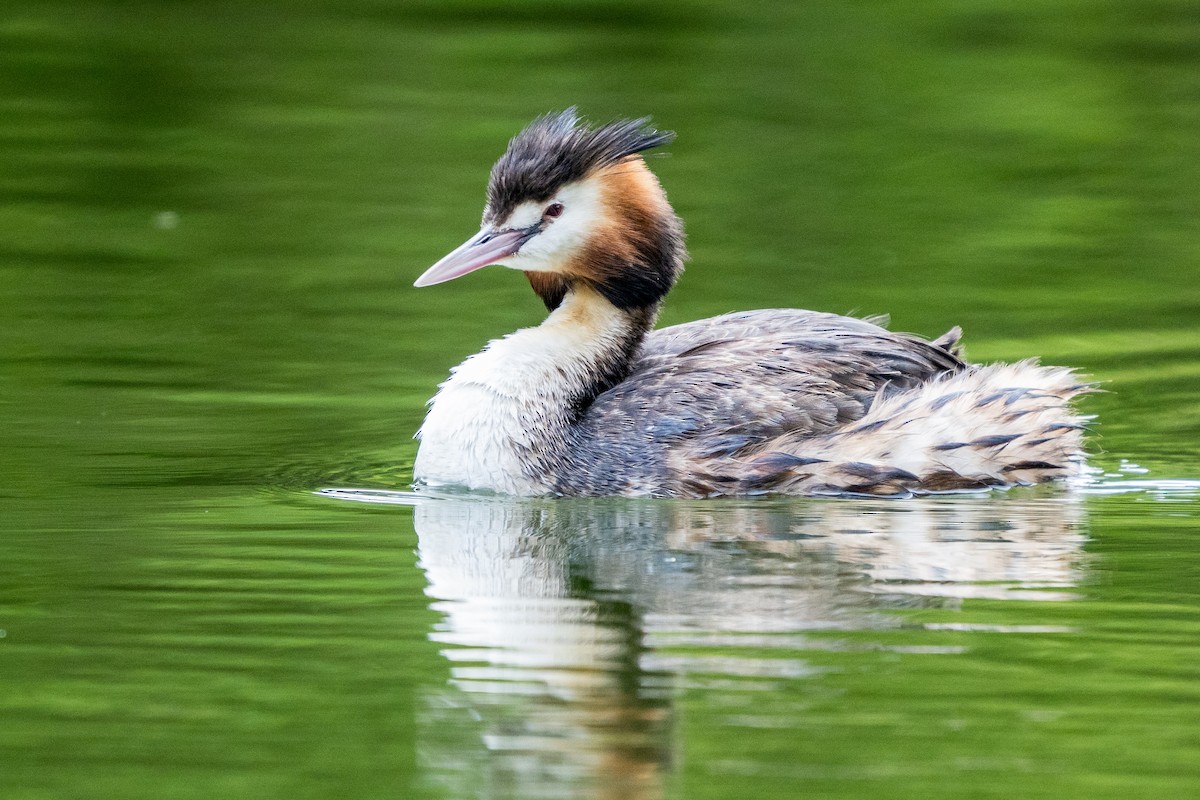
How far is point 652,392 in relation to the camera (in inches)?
377

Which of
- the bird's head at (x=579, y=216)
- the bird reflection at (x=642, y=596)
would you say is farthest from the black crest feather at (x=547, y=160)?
the bird reflection at (x=642, y=596)

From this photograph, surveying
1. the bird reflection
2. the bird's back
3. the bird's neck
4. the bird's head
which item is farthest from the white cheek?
the bird reflection

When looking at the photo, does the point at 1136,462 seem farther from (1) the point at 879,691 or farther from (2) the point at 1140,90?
(2) the point at 1140,90

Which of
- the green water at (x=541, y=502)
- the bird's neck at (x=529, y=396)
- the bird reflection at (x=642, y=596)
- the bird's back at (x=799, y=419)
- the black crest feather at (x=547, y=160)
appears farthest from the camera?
the black crest feather at (x=547, y=160)

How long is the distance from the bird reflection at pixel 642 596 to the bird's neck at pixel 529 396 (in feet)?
0.61

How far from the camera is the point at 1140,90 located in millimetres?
18234

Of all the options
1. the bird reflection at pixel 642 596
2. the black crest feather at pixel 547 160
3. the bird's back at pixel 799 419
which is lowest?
the bird reflection at pixel 642 596

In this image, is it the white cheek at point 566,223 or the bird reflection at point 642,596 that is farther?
the white cheek at point 566,223

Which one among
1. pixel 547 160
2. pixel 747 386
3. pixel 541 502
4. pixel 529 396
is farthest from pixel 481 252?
pixel 747 386

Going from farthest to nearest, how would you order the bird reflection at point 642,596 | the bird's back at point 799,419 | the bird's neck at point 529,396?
the bird's neck at point 529,396, the bird's back at point 799,419, the bird reflection at point 642,596

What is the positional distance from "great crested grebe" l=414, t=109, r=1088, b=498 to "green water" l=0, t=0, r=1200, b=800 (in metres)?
0.24

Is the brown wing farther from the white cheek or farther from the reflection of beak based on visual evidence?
the reflection of beak

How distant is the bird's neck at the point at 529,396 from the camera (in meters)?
Result: 9.51

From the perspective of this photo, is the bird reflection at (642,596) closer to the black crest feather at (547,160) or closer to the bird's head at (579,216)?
the bird's head at (579,216)
